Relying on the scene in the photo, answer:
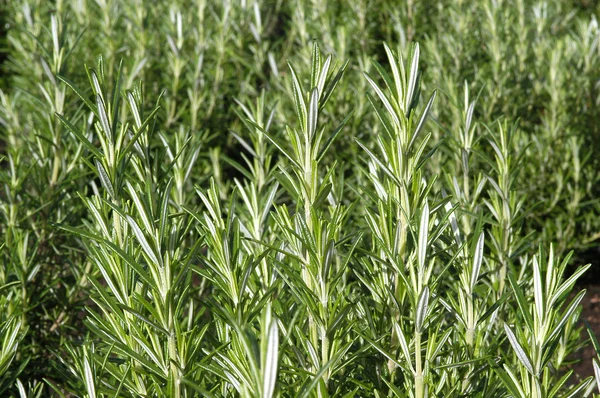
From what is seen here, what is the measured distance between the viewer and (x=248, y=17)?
475 centimetres

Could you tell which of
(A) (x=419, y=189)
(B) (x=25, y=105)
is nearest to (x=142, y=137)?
(A) (x=419, y=189)

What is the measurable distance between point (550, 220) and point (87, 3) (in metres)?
3.76

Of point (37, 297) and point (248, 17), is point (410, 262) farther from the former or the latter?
point (248, 17)

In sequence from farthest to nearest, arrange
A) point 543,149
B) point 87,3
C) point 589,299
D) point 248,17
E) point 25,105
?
point 87,3 < point 248,17 < point 25,105 < point 589,299 < point 543,149

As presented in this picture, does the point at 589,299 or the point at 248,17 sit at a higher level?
the point at 248,17

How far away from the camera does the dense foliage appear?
127 centimetres

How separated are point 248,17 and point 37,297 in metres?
3.04

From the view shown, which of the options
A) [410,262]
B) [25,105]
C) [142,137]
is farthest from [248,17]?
[410,262]

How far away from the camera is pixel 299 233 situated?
54.6 inches

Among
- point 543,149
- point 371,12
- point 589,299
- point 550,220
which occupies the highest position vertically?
point 371,12

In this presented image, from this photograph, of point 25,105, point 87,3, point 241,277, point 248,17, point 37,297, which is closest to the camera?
point 241,277

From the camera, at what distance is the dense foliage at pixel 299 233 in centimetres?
127

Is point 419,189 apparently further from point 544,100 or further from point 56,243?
point 544,100

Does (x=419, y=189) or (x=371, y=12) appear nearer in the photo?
(x=419, y=189)
